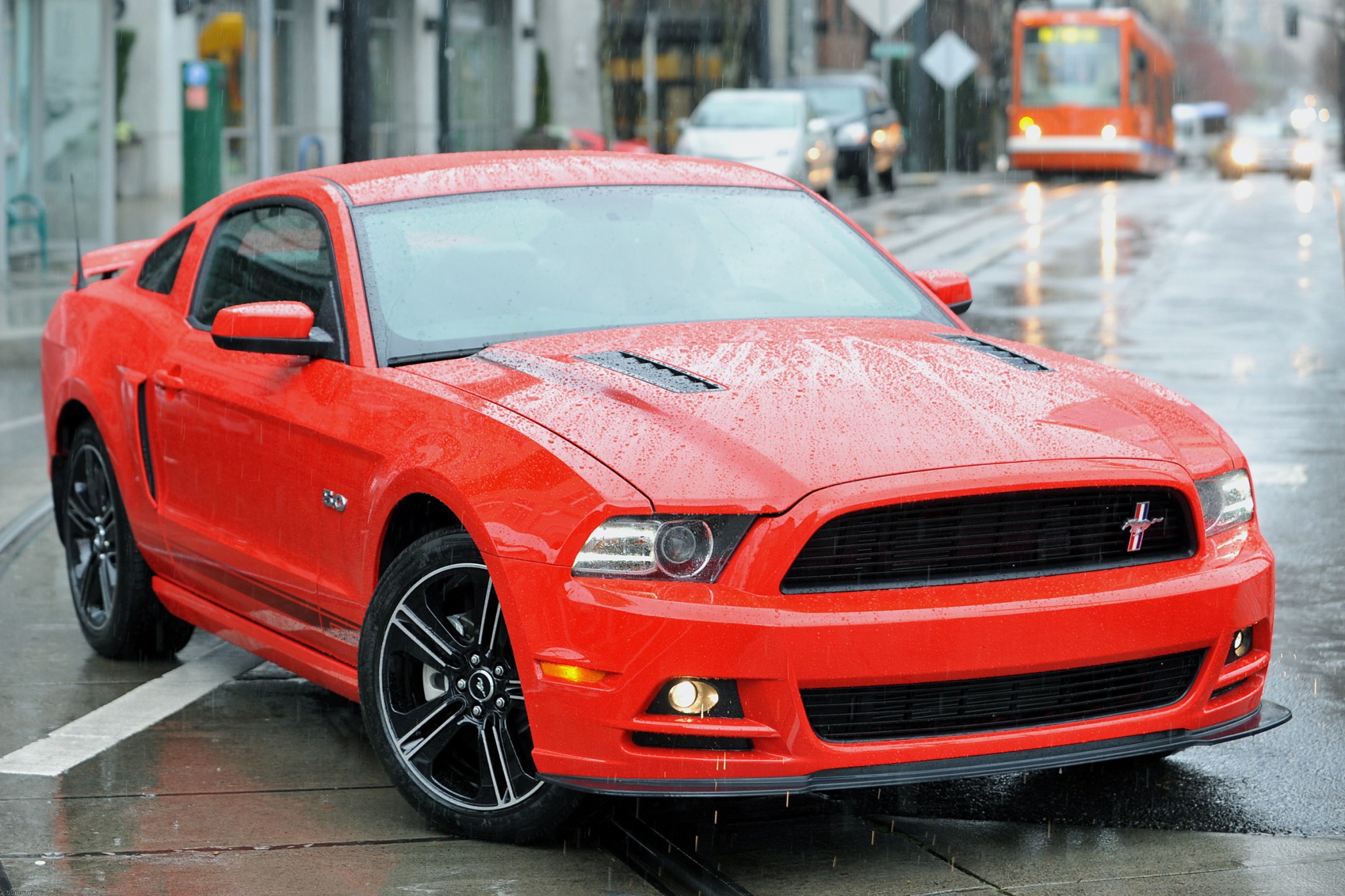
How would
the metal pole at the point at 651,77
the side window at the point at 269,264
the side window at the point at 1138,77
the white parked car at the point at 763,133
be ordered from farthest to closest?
the metal pole at the point at 651,77 → the side window at the point at 1138,77 → the white parked car at the point at 763,133 → the side window at the point at 269,264

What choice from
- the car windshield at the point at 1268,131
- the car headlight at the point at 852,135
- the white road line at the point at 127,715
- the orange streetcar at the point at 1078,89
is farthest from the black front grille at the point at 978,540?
the car windshield at the point at 1268,131

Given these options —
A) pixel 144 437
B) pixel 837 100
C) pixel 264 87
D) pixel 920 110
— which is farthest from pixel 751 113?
pixel 920 110

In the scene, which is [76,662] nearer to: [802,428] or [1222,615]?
[802,428]

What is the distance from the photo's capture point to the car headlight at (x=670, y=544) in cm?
391

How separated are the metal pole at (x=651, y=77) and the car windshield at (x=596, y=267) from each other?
124ft

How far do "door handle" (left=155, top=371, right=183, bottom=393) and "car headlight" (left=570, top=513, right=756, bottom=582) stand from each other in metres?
Answer: 2.05

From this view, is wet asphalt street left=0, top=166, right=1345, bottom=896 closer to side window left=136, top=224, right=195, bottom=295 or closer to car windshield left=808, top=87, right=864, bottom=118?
side window left=136, top=224, right=195, bottom=295

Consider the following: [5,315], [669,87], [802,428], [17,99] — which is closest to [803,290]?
[802,428]

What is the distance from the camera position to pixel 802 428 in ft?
13.5

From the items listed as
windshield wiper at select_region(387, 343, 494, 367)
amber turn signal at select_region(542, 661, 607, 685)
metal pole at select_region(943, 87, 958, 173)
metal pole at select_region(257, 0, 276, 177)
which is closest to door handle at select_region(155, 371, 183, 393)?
windshield wiper at select_region(387, 343, 494, 367)

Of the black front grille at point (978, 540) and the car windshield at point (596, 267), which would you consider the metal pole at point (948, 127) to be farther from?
the black front grille at point (978, 540)

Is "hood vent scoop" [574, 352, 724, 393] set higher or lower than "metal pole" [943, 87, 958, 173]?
lower

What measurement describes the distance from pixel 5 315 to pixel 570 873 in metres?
13.9

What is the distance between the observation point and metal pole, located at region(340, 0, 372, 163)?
15562 mm
